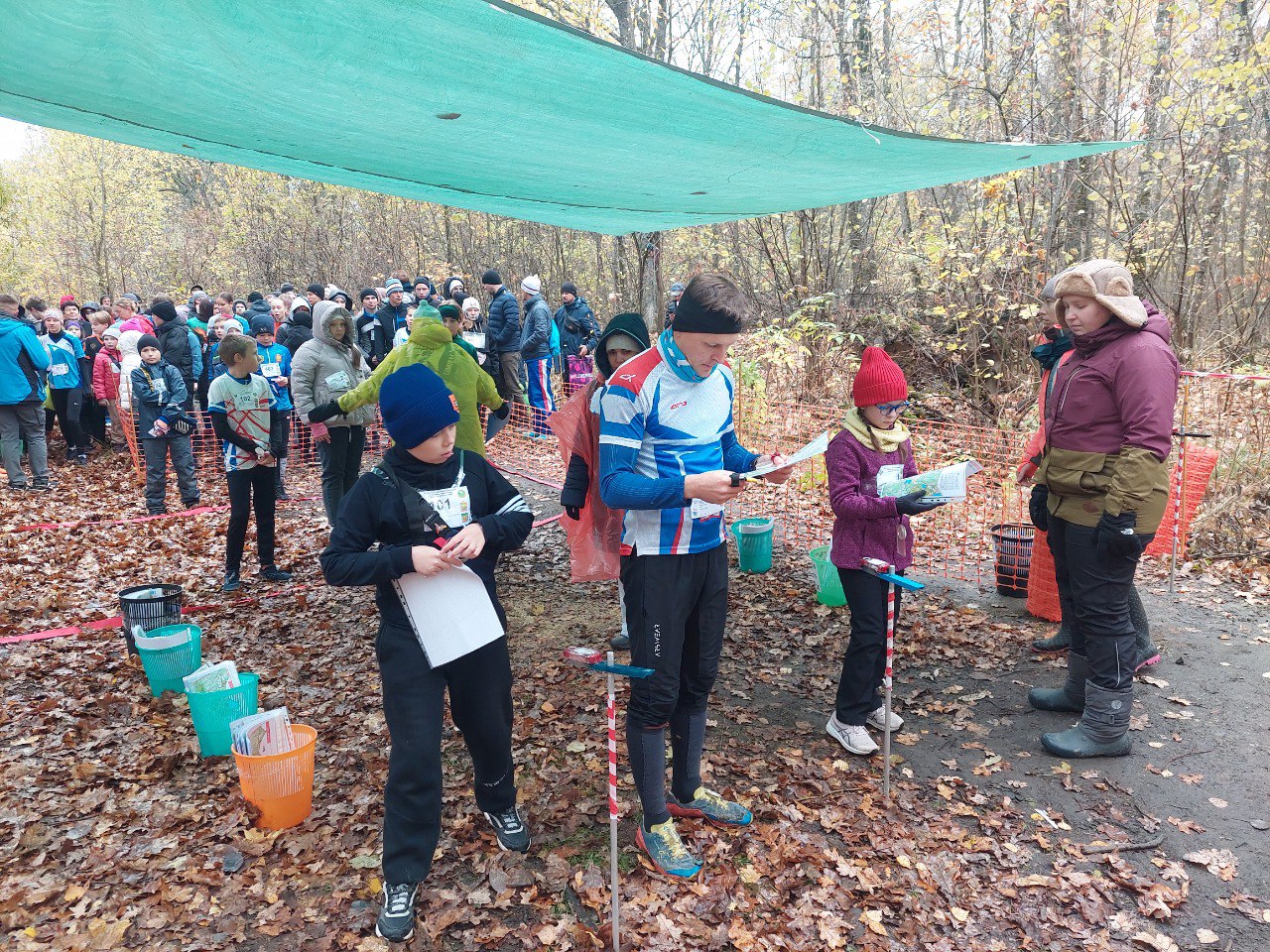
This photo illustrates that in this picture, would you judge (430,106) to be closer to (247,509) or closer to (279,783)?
(279,783)

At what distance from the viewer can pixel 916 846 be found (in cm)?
324

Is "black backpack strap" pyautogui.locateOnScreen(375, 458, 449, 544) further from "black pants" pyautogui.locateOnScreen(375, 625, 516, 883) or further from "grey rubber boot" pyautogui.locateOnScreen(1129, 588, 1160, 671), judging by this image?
"grey rubber boot" pyautogui.locateOnScreen(1129, 588, 1160, 671)

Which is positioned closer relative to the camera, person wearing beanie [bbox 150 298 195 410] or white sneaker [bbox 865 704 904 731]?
white sneaker [bbox 865 704 904 731]

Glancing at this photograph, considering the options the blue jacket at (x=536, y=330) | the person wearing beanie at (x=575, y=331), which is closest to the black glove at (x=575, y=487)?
the blue jacket at (x=536, y=330)

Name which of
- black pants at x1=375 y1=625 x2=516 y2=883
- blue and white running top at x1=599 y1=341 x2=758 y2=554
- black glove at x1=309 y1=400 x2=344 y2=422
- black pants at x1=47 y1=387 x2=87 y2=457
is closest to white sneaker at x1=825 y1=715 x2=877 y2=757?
blue and white running top at x1=599 y1=341 x2=758 y2=554

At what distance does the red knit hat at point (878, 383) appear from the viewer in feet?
11.5

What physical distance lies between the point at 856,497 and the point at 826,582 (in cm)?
232

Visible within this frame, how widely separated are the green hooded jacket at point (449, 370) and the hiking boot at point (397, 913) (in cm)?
298

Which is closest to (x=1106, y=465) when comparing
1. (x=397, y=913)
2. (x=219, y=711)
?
(x=397, y=913)

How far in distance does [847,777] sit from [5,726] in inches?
185

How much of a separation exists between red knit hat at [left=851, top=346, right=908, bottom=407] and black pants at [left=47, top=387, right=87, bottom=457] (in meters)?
11.9

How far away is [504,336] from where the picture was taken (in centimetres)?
1098

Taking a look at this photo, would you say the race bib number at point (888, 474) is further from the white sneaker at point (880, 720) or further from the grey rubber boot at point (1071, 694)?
the grey rubber boot at point (1071, 694)

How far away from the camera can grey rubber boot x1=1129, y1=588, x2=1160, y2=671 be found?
176 inches
